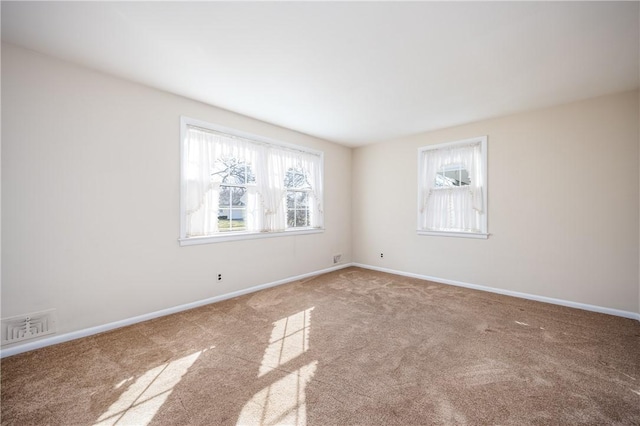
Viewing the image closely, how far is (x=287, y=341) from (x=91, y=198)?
2334 mm

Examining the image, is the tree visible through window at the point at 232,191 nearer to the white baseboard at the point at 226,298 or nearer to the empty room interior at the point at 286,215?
the empty room interior at the point at 286,215

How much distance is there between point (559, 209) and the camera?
339 centimetres

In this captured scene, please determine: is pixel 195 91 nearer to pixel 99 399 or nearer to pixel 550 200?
pixel 99 399

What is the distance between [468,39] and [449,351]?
2.61 metres

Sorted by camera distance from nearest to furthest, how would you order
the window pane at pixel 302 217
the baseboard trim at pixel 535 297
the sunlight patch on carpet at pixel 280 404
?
1. the sunlight patch on carpet at pixel 280 404
2. the baseboard trim at pixel 535 297
3. the window pane at pixel 302 217

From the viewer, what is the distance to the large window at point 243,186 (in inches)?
129

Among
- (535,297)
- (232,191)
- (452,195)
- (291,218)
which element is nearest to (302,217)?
(291,218)

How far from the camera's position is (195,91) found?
9.93 feet

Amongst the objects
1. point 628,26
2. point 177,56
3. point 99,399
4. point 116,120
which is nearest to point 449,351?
point 99,399

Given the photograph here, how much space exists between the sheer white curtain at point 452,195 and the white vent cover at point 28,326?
4.82 metres

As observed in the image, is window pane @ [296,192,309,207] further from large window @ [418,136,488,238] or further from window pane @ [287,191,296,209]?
large window @ [418,136,488,238]

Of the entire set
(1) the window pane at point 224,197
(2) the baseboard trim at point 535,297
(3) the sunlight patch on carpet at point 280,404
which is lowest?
(3) the sunlight patch on carpet at point 280,404

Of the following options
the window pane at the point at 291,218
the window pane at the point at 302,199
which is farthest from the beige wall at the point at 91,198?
the window pane at the point at 302,199

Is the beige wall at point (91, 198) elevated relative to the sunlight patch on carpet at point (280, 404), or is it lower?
elevated
